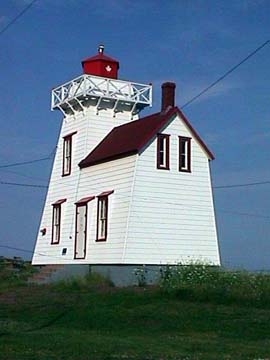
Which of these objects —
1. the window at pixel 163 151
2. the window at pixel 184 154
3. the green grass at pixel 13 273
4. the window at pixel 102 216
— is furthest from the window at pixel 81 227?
the window at pixel 184 154

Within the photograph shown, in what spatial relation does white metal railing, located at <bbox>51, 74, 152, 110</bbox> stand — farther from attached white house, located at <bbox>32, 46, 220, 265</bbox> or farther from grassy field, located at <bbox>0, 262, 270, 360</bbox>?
grassy field, located at <bbox>0, 262, 270, 360</bbox>

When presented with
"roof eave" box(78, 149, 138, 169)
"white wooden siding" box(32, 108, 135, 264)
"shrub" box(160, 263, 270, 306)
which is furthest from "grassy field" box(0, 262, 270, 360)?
"roof eave" box(78, 149, 138, 169)

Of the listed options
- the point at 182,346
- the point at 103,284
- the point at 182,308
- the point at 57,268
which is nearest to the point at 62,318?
the point at 182,308

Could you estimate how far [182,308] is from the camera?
2066cm

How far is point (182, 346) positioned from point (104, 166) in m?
18.3

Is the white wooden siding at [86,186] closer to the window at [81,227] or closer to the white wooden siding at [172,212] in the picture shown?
the window at [81,227]

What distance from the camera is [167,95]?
32.2m

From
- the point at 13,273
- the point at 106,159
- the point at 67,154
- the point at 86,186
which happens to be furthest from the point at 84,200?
the point at 13,273

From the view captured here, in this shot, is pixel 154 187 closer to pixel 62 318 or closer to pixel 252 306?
pixel 252 306

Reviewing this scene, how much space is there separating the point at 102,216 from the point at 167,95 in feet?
19.5

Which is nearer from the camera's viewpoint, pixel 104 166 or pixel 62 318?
pixel 62 318

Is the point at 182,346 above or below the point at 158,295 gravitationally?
below

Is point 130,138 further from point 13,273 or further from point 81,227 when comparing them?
point 13,273

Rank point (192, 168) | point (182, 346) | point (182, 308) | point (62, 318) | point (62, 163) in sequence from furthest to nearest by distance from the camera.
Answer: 1. point (62, 163)
2. point (192, 168)
3. point (182, 308)
4. point (62, 318)
5. point (182, 346)
